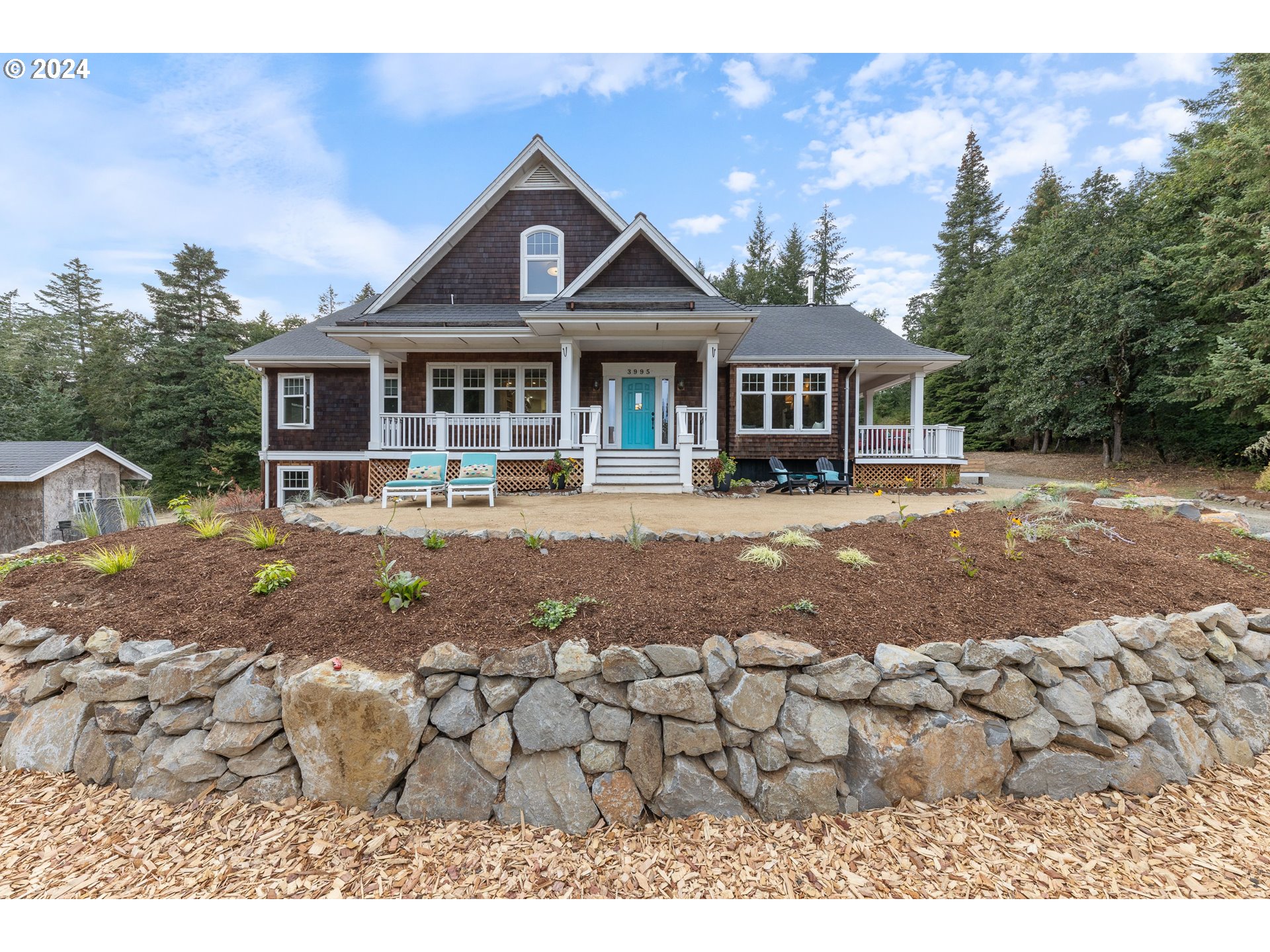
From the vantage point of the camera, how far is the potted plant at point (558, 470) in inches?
392

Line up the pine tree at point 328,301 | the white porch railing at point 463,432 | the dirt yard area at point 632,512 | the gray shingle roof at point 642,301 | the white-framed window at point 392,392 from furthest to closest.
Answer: the pine tree at point 328,301 → the white-framed window at point 392,392 → the white porch railing at point 463,432 → the gray shingle roof at point 642,301 → the dirt yard area at point 632,512

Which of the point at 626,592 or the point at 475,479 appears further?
the point at 475,479

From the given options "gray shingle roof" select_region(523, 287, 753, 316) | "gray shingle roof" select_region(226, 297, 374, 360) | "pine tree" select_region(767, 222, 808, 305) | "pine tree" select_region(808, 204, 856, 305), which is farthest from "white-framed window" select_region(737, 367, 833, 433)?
"pine tree" select_region(808, 204, 856, 305)

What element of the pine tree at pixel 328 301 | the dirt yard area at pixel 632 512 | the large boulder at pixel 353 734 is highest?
the pine tree at pixel 328 301

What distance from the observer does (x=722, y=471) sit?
33.2 feet

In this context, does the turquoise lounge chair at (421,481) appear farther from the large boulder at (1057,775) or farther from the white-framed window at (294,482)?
the large boulder at (1057,775)

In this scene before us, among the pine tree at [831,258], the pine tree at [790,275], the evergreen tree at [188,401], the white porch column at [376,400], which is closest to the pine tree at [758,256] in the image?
the pine tree at [790,275]

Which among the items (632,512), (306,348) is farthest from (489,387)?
(632,512)

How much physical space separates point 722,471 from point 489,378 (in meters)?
6.46

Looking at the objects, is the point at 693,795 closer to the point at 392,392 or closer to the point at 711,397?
the point at 711,397

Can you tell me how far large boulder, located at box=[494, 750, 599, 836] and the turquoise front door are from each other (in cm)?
1016

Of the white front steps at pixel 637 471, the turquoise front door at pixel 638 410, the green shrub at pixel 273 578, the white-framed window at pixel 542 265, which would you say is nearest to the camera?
the green shrub at pixel 273 578

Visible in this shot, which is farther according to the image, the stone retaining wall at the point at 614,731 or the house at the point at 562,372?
the house at the point at 562,372
